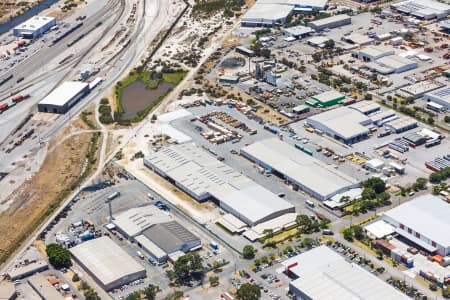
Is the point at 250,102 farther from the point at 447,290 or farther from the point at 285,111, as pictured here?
the point at 447,290

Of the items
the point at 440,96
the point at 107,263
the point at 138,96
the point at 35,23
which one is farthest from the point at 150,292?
the point at 35,23

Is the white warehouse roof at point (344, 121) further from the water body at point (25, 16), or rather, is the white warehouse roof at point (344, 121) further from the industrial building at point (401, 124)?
the water body at point (25, 16)

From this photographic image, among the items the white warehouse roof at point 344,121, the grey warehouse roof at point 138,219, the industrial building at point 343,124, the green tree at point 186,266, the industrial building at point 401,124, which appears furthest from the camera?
the industrial building at point 401,124

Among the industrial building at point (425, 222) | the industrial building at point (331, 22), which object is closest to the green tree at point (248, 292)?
the industrial building at point (425, 222)

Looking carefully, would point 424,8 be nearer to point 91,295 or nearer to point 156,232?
point 156,232

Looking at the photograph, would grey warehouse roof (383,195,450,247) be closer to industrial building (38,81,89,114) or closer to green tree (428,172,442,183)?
green tree (428,172,442,183)

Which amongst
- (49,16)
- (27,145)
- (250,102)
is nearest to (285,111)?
(250,102)

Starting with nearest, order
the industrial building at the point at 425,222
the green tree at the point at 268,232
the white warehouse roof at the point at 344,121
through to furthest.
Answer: the industrial building at the point at 425,222 < the green tree at the point at 268,232 < the white warehouse roof at the point at 344,121

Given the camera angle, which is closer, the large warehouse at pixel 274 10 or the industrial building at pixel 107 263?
the industrial building at pixel 107 263

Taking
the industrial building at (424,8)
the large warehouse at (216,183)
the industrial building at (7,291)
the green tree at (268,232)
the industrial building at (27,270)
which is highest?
the industrial building at (424,8)
